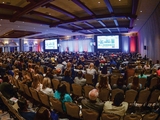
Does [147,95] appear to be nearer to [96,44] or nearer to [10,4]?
[10,4]

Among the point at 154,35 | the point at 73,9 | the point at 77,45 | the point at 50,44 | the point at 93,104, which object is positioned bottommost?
the point at 93,104

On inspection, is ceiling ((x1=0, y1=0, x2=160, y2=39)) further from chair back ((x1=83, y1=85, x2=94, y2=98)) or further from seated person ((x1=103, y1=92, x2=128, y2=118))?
seated person ((x1=103, y1=92, x2=128, y2=118))

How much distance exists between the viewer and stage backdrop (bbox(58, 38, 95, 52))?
36.4 meters

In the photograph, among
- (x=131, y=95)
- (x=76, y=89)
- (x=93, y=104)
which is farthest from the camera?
(x=76, y=89)

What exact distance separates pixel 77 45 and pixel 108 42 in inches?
369

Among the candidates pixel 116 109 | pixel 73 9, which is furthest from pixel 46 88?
pixel 73 9

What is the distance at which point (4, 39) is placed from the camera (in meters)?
35.6

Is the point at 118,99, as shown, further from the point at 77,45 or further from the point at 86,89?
the point at 77,45

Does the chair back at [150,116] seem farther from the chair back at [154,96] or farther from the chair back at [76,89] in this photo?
the chair back at [76,89]

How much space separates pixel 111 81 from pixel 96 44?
85.7 ft

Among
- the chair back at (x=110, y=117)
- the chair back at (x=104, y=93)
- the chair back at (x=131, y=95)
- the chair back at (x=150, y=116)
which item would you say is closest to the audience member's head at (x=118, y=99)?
the chair back at (x=110, y=117)

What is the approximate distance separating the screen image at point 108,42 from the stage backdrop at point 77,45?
2053mm

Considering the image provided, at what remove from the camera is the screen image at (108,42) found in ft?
102

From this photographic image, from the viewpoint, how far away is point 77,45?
39031 mm
